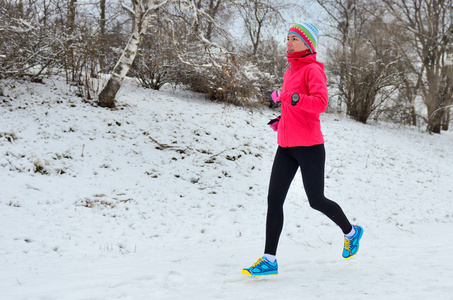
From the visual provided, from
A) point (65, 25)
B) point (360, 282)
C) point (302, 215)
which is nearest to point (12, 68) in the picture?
point (65, 25)

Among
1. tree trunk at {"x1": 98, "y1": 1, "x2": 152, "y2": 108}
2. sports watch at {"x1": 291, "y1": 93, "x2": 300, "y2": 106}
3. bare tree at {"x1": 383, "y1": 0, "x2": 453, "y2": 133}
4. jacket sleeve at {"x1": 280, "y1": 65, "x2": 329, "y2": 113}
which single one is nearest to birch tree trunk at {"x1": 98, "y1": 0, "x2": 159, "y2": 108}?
tree trunk at {"x1": 98, "y1": 1, "x2": 152, "y2": 108}

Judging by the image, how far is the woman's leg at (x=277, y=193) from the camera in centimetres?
243

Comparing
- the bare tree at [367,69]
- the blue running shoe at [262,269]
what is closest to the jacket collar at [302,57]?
the blue running shoe at [262,269]

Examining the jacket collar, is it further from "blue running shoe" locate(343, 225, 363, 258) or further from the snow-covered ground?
the snow-covered ground

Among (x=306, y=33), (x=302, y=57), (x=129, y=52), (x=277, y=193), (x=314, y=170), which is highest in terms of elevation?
(x=129, y=52)

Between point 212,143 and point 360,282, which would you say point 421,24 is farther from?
point 360,282

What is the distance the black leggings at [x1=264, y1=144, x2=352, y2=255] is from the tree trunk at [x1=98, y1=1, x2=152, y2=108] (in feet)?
23.3

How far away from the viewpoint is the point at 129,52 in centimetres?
834

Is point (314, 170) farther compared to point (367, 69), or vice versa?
point (367, 69)

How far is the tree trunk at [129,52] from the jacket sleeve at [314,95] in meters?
6.95

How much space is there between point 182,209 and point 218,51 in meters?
5.45

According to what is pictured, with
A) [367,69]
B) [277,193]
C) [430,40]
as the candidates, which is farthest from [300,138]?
[430,40]

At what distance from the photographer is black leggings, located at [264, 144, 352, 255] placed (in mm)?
2316

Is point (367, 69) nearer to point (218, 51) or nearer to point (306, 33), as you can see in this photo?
point (218, 51)
